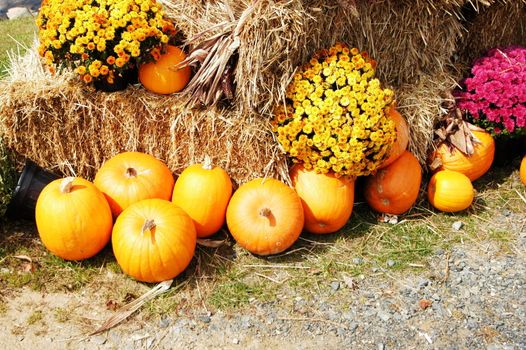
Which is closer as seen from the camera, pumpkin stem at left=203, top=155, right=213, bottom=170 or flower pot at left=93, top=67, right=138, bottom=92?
pumpkin stem at left=203, top=155, right=213, bottom=170

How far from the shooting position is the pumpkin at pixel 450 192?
4297 mm

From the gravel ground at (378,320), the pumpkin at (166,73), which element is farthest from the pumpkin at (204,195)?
the gravel ground at (378,320)

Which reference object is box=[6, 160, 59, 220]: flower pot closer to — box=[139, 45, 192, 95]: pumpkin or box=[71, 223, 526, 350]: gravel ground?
box=[139, 45, 192, 95]: pumpkin

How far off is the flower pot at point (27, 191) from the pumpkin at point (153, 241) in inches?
31.8

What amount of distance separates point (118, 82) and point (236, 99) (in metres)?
0.92

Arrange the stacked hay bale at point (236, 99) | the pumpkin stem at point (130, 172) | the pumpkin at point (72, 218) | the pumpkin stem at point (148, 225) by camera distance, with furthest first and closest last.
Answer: the pumpkin stem at point (130, 172), the stacked hay bale at point (236, 99), the pumpkin at point (72, 218), the pumpkin stem at point (148, 225)

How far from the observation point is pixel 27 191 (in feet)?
13.1

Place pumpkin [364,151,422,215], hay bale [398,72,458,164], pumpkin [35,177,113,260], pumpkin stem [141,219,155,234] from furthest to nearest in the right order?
hay bale [398,72,458,164] < pumpkin [364,151,422,215] < pumpkin [35,177,113,260] < pumpkin stem [141,219,155,234]

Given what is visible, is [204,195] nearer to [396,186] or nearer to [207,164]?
[207,164]

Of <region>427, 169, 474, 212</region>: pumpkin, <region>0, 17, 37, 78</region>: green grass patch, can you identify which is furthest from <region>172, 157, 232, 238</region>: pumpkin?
<region>0, 17, 37, 78</region>: green grass patch

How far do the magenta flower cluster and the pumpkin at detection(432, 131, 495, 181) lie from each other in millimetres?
113

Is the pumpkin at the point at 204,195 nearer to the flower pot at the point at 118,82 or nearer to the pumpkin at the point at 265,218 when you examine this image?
the pumpkin at the point at 265,218

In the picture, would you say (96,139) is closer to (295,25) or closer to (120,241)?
(120,241)

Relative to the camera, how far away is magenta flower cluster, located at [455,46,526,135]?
449cm
